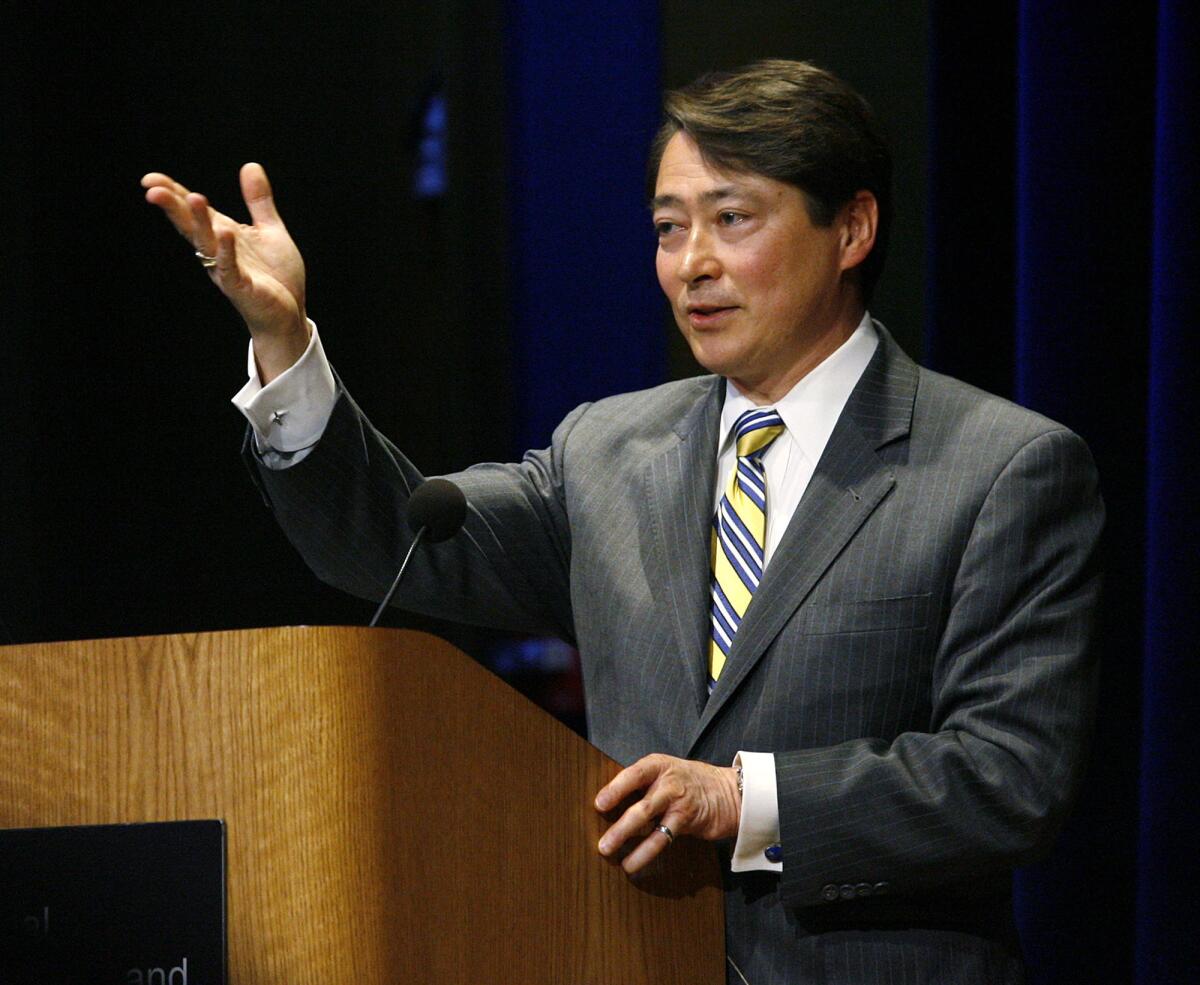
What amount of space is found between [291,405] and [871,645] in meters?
0.62

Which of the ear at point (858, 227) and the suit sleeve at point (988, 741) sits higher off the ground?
the ear at point (858, 227)

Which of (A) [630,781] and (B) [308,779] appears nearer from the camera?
(B) [308,779]

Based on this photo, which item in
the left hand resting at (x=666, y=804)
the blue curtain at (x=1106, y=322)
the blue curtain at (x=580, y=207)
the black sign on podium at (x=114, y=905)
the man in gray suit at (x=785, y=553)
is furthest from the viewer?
the blue curtain at (x=580, y=207)

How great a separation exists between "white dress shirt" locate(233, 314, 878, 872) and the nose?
0.14 meters

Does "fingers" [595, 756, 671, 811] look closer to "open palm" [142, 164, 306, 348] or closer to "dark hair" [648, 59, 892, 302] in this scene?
"open palm" [142, 164, 306, 348]

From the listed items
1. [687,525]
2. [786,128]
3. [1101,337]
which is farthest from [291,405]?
[1101,337]

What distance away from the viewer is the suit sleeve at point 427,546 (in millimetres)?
1699

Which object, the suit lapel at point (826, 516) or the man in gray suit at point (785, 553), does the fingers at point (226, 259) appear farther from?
the suit lapel at point (826, 516)

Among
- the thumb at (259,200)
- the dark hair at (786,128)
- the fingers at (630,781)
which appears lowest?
the fingers at (630,781)

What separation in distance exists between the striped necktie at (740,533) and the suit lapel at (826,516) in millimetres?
35

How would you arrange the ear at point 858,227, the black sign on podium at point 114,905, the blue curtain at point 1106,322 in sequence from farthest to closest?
1. the blue curtain at point 1106,322
2. the ear at point 858,227
3. the black sign on podium at point 114,905

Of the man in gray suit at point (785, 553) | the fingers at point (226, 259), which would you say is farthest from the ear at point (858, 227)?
the fingers at point (226, 259)

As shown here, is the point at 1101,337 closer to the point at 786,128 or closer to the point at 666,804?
the point at 786,128

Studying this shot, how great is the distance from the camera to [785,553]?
1.60 meters
